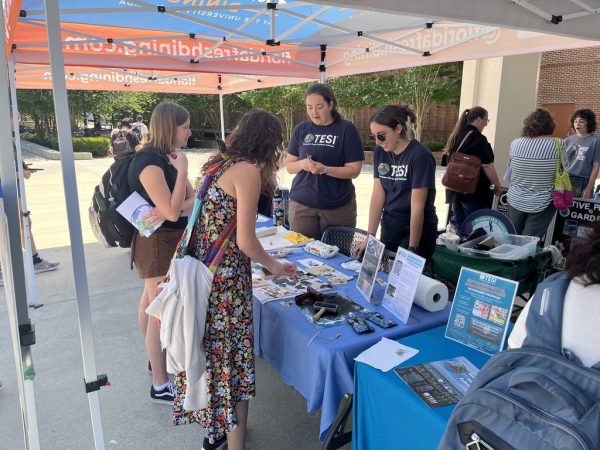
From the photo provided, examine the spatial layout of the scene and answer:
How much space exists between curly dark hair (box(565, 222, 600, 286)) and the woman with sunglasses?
1422 mm

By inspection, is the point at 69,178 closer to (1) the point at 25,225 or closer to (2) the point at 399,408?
(2) the point at 399,408

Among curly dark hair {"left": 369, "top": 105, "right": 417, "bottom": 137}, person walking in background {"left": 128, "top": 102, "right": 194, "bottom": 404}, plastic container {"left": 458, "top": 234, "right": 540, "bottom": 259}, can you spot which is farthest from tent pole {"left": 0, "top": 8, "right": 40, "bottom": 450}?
plastic container {"left": 458, "top": 234, "right": 540, "bottom": 259}

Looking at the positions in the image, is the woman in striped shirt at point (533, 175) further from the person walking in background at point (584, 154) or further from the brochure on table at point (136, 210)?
the brochure on table at point (136, 210)

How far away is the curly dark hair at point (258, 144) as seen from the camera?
5.61 ft

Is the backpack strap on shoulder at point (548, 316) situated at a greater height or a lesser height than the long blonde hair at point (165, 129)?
lesser

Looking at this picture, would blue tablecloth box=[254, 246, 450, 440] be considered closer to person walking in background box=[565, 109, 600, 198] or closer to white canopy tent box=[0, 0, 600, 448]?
white canopy tent box=[0, 0, 600, 448]

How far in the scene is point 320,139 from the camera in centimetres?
307

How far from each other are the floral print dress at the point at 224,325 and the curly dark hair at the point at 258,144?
0.26 ft

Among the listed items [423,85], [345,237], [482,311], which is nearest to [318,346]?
[482,311]

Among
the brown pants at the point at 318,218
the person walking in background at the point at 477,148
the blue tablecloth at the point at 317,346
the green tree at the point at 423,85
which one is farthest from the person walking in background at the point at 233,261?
the green tree at the point at 423,85

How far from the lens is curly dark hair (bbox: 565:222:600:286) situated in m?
0.91

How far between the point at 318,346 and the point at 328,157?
1.70 metres

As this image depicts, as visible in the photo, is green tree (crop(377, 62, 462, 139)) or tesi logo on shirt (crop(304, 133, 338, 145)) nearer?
tesi logo on shirt (crop(304, 133, 338, 145))

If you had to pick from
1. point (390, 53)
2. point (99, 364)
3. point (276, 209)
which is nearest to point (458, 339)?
point (276, 209)
